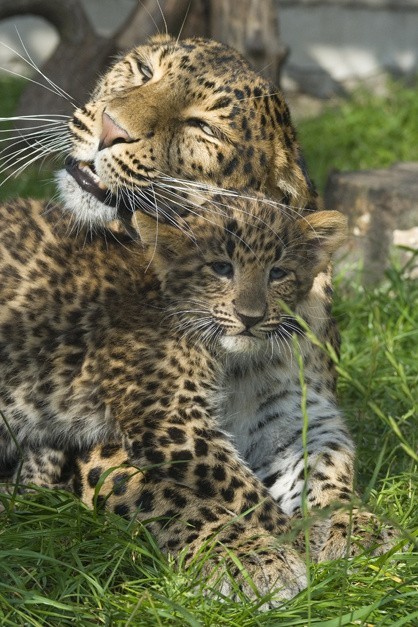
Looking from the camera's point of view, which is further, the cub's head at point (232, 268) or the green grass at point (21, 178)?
the green grass at point (21, 178)

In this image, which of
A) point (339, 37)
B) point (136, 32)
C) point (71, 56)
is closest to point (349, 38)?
point (339, 37)

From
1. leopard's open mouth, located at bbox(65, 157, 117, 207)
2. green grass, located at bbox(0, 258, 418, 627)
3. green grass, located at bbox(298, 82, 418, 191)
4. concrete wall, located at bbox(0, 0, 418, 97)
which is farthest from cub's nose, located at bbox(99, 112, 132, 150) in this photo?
concrete wall, located at bbox(0, 0, 418, 97)

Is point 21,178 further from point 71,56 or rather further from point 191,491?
point 191,491

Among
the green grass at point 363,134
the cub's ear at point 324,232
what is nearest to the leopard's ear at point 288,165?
the cub's ear at point 324,232

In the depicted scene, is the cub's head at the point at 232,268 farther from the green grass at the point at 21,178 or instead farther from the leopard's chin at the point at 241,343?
the green grass at the point at 21,178

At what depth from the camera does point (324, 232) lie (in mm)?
5227

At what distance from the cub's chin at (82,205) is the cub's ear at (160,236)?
0.16 m

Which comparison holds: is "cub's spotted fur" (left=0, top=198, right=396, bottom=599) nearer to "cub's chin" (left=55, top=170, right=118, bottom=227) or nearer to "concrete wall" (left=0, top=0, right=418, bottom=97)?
"cub's chin" (left=55, top=170, right=118, bottom=227)

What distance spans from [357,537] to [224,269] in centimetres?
121

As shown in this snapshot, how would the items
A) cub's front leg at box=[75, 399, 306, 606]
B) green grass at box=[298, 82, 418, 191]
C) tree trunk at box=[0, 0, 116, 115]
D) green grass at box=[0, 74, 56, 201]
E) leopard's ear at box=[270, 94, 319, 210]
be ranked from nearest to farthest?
cub's front leg at box=[75, 399, 306, 606], leopard's ear at box=[270, 94, 319, 210], green grass at box=[0, 74, 56, 201], tree trunk at box=[0, 0, 116, 115], green grass at box=[298, 82, 418, 191]

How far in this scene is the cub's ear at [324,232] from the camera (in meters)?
5.19

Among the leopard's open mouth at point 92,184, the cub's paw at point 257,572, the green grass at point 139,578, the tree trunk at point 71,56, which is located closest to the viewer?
the green grass at point 139,578

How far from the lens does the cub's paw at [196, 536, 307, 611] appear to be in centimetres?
439

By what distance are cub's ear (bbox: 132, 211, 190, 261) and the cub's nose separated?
335 mm
